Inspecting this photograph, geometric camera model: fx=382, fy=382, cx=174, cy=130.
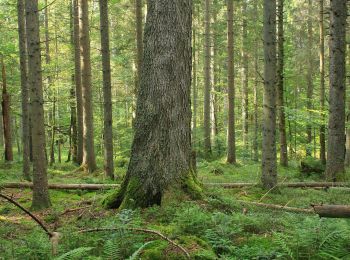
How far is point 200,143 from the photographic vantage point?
90.8 ft

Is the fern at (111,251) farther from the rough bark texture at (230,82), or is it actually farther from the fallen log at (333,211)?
the rough bark texture at (230,82)

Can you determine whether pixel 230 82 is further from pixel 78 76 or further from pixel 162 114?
pixel 162 114

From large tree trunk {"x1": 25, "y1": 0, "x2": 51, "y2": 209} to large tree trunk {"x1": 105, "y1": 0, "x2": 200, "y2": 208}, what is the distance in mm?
2414

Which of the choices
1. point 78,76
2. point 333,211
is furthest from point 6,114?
point 333,211

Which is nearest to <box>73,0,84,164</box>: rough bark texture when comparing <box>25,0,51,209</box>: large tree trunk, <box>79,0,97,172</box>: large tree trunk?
<box>79,0,97,172</box>: large tree trunk

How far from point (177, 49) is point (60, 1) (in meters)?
23.3

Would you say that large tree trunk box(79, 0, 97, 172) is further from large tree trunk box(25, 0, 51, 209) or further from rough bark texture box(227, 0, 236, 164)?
large tree trunk box(25, 0, 51, 209)

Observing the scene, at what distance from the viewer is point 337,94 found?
12367mm

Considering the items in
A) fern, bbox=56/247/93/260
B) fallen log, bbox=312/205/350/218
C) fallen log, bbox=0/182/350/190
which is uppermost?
fallen log, bbox=312/205/350/218

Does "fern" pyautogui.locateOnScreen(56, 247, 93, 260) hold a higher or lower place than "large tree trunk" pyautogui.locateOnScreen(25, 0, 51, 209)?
lower

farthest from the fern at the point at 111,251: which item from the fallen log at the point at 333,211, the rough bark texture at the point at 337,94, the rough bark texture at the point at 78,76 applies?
the rough bark texture at the point at 78,76

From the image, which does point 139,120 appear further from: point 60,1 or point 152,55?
point 60,1

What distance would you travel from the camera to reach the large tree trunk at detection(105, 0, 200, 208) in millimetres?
6504

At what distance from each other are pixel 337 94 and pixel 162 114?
7956 mm
